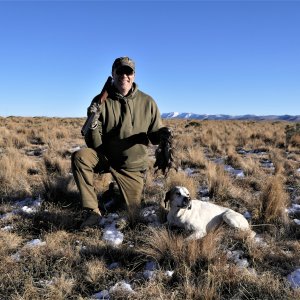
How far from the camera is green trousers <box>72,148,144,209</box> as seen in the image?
490 centimetres

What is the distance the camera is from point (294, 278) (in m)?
3.46

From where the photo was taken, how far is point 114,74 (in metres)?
5.25

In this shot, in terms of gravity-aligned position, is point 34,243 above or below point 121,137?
below

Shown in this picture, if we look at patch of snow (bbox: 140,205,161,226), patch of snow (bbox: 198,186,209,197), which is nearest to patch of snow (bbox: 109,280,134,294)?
patch of snow (bbox: 140,205,161,226)

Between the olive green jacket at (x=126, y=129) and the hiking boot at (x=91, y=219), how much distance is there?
85 cm

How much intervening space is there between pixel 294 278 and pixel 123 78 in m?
3.27

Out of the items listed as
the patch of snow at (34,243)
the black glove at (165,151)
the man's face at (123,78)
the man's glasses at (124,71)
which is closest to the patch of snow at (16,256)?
the patch of snow at (34,243)

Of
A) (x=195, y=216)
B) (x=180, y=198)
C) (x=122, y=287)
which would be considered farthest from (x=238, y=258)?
(x=122, y=287)

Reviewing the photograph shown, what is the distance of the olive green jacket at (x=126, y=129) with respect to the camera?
17.2 feet

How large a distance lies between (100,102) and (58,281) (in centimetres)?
253

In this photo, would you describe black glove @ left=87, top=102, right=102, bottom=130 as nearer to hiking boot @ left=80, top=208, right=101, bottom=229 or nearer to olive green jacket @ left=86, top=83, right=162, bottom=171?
olive green jacket @ left=86, top=83, right=162, bottom=171

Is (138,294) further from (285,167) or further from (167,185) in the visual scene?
(285,167)

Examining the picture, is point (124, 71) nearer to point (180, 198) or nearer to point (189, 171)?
point (180, 198)

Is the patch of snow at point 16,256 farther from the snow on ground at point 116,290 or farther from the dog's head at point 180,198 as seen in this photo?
the dog's head at point 180,198
